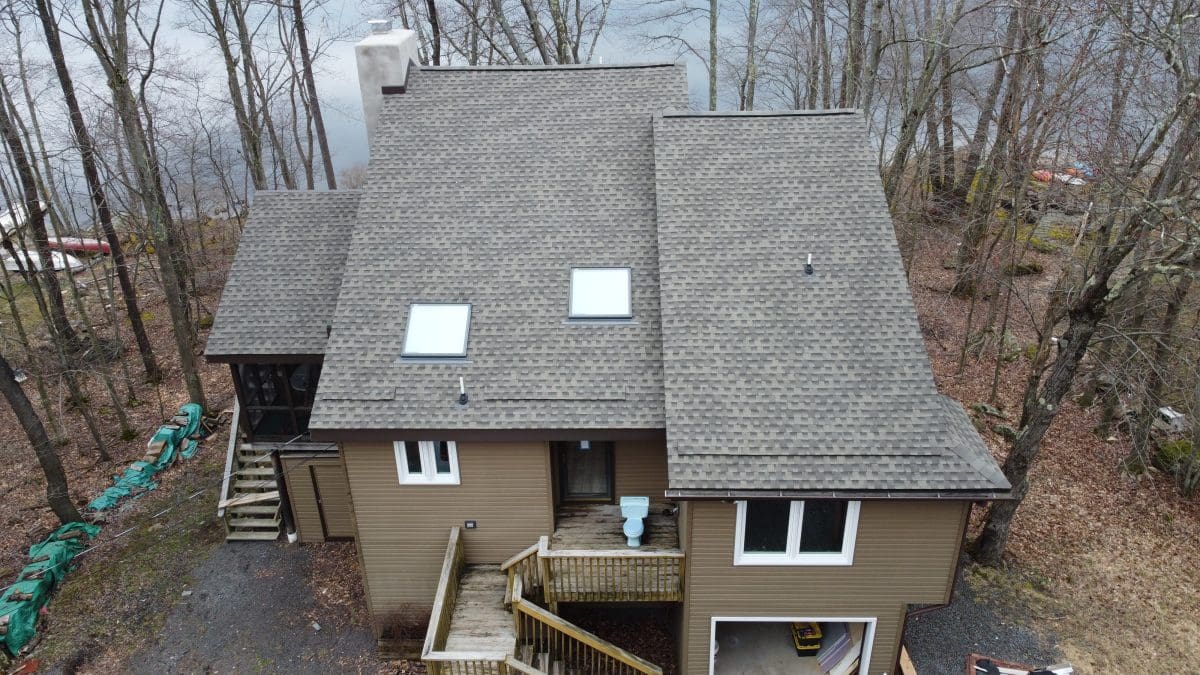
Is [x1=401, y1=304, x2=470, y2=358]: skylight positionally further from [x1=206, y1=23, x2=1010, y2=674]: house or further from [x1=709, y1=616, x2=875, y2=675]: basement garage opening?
[x1=709, y1=616, x2=875, y2=675]: basement garage opening

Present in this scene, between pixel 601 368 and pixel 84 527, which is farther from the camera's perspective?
pixel 84 527

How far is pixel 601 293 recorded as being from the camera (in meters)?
10.5

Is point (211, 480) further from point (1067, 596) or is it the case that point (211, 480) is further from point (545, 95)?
point (1067, 596)

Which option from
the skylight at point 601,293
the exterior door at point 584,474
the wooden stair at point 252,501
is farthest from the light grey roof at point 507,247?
the wooden stair at point 252,501

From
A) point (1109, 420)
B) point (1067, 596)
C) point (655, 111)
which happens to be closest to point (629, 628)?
point (1067, 596)

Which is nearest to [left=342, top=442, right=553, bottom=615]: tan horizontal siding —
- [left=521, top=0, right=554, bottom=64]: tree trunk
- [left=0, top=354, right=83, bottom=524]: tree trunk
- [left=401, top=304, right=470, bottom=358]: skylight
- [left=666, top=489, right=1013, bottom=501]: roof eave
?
[left=401, top=304, right=470, bottom=358]: skylight

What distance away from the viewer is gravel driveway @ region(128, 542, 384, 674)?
11.1m

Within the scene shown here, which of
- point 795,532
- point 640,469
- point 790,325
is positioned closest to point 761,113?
point 790,325

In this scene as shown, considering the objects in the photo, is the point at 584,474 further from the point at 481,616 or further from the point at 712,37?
the point at 712,37

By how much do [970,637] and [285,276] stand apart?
1321cm

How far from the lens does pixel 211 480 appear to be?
15.7 m

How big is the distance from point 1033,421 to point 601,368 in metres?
7.15

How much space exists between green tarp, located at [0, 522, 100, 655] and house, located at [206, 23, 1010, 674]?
14.5 feet

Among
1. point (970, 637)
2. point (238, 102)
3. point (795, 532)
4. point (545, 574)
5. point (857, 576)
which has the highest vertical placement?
point (238, 102)
